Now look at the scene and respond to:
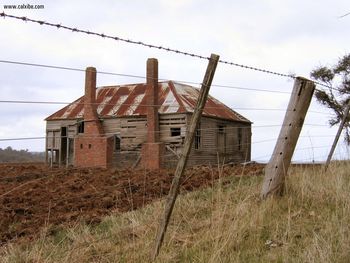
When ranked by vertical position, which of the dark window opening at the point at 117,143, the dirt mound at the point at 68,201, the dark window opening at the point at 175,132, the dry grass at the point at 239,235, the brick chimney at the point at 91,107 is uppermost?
the brick chimney at the point at 91,107

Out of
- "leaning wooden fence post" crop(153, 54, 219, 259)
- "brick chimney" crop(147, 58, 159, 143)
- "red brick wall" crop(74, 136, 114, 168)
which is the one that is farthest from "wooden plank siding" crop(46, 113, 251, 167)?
"leaning wooden fence post" crop(153, 54, 219, 259)

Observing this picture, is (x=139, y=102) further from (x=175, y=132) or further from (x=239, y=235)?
(x=239, y=235)

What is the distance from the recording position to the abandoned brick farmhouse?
25.0 m

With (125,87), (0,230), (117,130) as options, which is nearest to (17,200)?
(0,230)

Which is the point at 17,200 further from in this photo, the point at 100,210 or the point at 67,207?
the point at 100,210

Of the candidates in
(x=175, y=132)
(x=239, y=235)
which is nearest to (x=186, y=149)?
(x=239, y=235)

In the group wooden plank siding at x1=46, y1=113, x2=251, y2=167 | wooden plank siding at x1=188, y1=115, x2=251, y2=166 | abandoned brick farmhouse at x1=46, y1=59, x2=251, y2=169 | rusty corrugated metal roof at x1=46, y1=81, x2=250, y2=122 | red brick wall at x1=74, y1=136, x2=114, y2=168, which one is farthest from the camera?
wooden plank siding at x1=188, y1=115, x2=251, y2=166

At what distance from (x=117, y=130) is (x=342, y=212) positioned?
2293 centimetres

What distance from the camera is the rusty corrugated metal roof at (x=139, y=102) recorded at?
26.8m

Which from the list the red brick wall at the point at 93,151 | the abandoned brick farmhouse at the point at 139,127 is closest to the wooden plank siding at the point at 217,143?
the abandoned brick farmhouse at the point at 139,127

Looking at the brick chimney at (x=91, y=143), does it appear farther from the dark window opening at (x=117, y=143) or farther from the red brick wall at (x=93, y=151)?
the dark window opening at (x=117, y=143)

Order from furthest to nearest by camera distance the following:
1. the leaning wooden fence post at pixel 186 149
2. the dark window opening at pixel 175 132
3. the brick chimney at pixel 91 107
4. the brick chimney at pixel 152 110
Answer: the brick chimney at pixel 91 107 → the dark window opening at pixel 175 132 → the brick chimney at pixel 152 110 → the leaning wooden fence post at pixel 186 149

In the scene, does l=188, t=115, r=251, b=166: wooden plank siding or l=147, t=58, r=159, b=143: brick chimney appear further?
l=188, t=115, r=251, b=166: wooden plank siding

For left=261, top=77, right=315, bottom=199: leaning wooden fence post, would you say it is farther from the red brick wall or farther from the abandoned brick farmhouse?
the red brick wall
